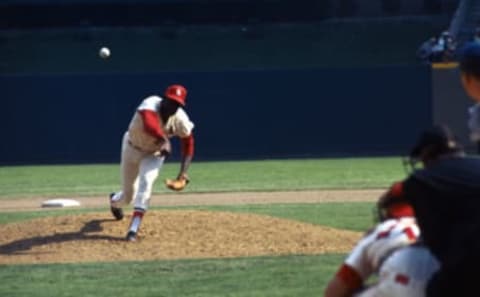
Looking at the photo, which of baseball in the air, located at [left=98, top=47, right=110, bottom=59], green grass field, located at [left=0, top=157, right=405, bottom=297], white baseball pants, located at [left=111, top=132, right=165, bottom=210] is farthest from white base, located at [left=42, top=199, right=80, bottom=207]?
baseball in the air, located at [left=98, top=47, right=110, bottom=59]

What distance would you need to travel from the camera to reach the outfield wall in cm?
2998

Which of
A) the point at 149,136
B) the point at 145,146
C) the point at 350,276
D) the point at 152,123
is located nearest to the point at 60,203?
the point at 145,146

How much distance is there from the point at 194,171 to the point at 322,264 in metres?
14.6

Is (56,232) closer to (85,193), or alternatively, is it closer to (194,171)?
(85,193)

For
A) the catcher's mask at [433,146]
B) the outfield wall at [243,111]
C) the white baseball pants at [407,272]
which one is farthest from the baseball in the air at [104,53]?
the white baseball pants at [407,272]

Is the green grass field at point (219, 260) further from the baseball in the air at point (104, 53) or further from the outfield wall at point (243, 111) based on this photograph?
the baseball in the air at point (104, 53)

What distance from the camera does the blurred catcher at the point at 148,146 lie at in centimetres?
1270

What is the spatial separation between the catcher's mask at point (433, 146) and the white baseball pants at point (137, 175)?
8.35 m

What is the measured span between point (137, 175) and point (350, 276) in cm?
927

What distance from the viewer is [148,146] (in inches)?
520

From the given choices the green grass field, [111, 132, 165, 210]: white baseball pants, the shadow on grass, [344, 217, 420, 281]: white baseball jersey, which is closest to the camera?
[344, 217, 420, 281]: white baseball jersey

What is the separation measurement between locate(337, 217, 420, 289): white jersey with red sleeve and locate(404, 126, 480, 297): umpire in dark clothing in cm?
10

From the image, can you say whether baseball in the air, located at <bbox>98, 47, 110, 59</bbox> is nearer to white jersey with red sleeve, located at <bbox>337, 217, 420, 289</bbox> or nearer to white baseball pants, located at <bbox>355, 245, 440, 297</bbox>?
white jersey with red sleeve, located at <bbox>337, 217, 420, 289</bbox>

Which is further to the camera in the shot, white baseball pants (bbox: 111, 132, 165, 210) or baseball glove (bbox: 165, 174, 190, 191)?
baseball glove (bbox: 165, 174, 190, 191)
